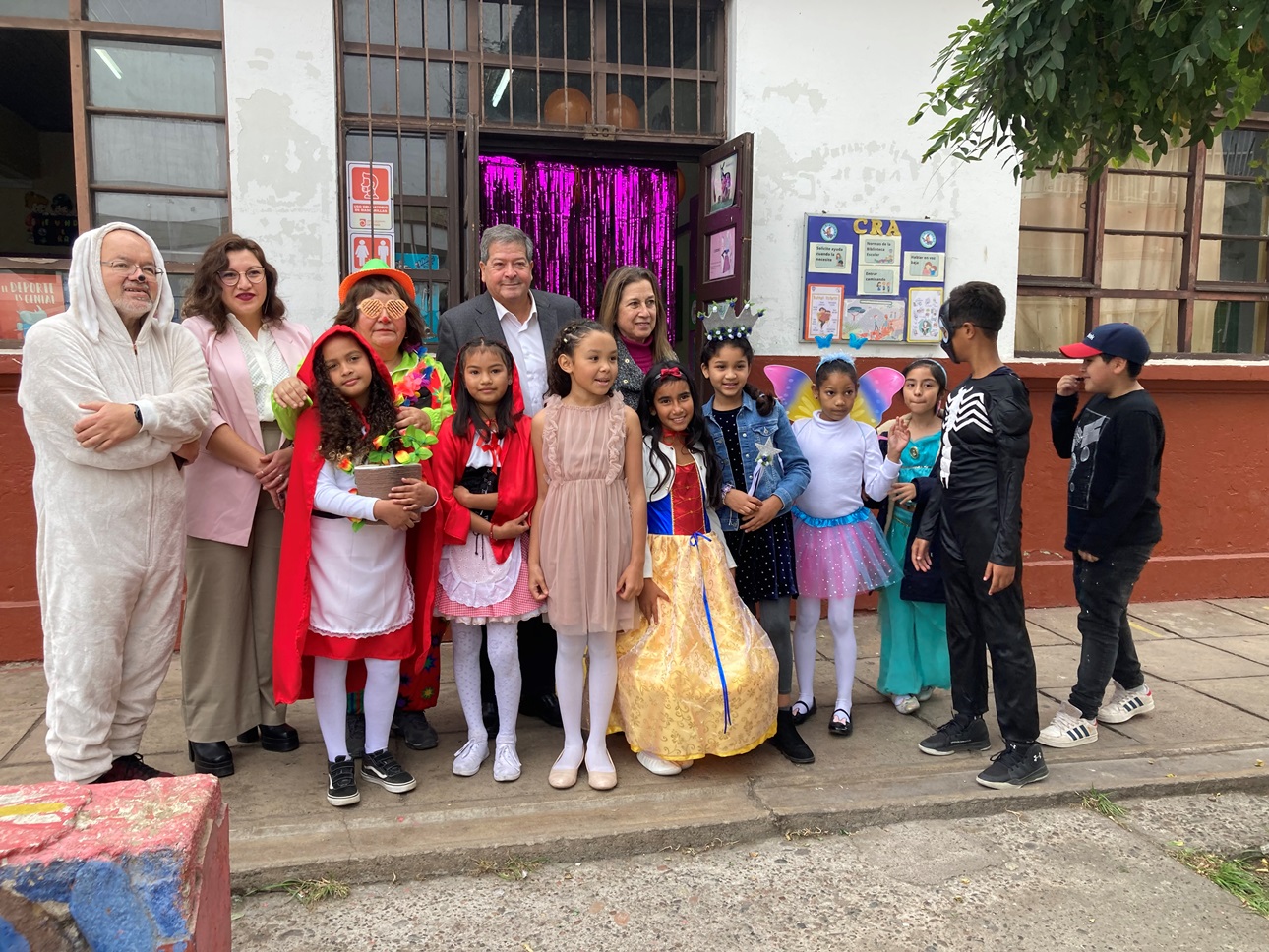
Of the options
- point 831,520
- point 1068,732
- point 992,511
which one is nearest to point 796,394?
point 831,520

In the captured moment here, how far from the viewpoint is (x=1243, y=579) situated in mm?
6250

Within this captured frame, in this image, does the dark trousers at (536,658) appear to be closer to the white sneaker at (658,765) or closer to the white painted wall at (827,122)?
the white sneaker at (658,765)

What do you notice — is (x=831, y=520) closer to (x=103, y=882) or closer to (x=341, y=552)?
(x=341, y=552)

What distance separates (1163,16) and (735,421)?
73.5 inches

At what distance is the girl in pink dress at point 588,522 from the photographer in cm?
332

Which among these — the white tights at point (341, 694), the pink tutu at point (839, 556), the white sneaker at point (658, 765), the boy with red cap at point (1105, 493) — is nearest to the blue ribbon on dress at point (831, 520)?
the pink tutu at point (839, 556)

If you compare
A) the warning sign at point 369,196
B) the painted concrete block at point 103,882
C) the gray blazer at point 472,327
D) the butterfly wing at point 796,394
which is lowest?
the painted concrete block at point 103,882

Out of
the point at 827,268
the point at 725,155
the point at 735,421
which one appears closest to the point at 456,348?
the point at 735,421

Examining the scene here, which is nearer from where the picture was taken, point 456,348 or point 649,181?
point 456,348

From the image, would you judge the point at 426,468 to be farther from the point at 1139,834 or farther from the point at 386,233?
the point at 1139,834

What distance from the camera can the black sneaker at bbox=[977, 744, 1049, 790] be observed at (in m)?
3.43

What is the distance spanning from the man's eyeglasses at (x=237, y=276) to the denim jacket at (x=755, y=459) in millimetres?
1762

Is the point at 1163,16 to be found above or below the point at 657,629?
above

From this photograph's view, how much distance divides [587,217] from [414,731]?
363 cm
